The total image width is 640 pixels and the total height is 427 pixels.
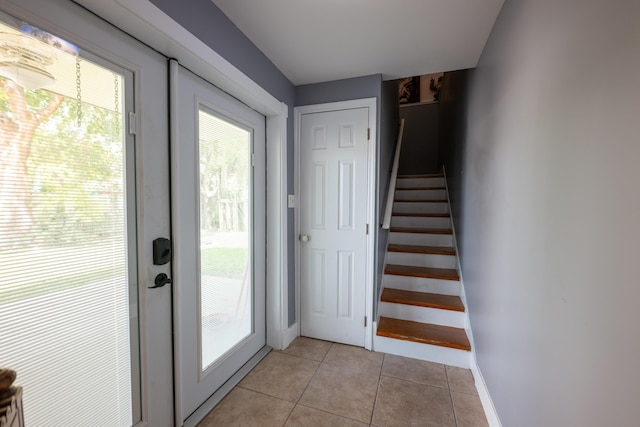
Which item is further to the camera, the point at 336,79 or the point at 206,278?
the point at 336,79

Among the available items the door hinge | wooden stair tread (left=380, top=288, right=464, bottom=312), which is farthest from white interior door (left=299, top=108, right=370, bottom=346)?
the door hinge

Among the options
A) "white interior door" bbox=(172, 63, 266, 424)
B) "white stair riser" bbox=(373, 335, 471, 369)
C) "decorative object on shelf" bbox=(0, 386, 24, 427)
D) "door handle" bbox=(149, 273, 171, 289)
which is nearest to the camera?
"decorative object on shelf" bbox=(0, 386, 24, 427)

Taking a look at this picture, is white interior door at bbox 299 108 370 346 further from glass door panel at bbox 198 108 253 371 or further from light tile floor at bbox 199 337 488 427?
glass door panel at bbox 198 108 253 371

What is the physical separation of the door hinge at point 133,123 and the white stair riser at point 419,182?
134 inches

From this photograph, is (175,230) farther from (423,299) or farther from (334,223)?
(423,299)

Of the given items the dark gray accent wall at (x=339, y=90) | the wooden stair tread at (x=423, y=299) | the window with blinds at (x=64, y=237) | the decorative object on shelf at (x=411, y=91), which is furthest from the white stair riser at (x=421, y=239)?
the decorative object on shelf at (x=411, y=91)

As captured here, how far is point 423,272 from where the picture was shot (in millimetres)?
2578

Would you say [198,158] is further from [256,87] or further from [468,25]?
[468,25]

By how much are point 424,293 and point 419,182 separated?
75.3 inches

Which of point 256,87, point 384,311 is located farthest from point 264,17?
point 384,311

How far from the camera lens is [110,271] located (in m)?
1.08

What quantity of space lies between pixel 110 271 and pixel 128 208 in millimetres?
270

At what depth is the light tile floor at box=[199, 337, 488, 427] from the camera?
1521mm

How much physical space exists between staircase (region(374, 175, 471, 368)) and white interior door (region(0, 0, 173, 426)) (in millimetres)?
1721
